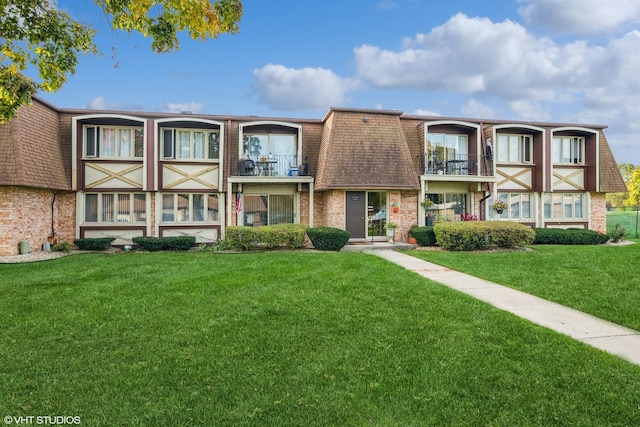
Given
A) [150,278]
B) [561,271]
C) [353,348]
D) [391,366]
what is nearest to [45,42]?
[150,278]

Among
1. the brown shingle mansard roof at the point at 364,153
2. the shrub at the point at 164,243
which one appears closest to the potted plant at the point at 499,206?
the brown shingle mansard roof at the point at 364,153

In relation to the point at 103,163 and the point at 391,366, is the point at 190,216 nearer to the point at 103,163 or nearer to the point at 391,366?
the point at 103,163

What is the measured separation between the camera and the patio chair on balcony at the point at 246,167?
15.9 m

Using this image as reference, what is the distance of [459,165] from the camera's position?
17578mm

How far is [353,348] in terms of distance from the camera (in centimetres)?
441

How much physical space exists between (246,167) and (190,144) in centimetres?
279

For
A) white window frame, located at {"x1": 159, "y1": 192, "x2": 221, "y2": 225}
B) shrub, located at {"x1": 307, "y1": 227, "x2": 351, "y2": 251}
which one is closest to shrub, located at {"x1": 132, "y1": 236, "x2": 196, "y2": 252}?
white window frame, located at {"x1": 159, "y1": 192, "x2": 221, "y2": 225}

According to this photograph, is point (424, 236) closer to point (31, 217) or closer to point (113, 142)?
point (113, 142)

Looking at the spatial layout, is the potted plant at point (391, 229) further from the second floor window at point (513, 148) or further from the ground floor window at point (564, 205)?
the ground floor window at point (564, 205)

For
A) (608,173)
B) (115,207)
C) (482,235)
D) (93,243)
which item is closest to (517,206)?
(608,173)

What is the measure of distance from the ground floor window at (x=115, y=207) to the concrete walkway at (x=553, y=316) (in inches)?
492

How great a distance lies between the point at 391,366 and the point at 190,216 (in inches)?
554

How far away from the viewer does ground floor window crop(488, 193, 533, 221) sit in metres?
18.3

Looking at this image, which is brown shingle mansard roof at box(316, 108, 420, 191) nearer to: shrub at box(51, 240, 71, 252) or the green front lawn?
the green front lawn
